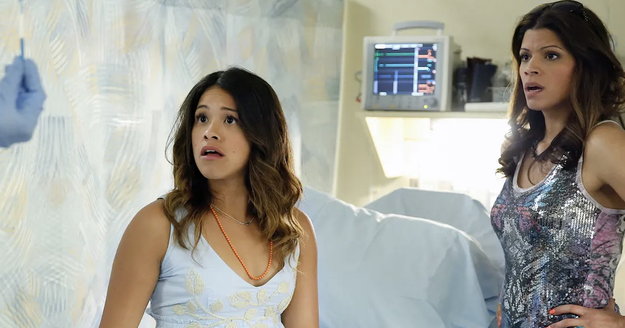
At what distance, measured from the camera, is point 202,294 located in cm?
119

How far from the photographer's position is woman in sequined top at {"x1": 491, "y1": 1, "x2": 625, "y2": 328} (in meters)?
1.25

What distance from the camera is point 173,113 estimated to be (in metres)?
1.86

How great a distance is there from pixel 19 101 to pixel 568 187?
1.03 m

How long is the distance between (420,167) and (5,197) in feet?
6.12

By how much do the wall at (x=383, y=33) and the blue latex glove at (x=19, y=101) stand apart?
1.70 meters

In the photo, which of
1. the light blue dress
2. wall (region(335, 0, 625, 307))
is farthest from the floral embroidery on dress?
wall (region(335, 0, 625, 307))

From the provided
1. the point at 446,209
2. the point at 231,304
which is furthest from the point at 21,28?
the point at 446,209

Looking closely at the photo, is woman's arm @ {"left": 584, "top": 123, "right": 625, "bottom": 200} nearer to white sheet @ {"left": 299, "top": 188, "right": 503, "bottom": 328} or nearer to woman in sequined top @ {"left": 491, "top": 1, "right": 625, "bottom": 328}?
woman in sequined top @ {"left": 491, "top": 1, "right": 625, "bottom": 328}

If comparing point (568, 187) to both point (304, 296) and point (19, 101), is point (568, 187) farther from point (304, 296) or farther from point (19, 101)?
point (19, 101)

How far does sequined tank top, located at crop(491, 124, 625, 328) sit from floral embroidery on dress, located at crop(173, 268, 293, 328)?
46 centimetres

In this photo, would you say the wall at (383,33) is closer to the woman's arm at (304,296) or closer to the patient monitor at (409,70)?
the patient monitor at (409,70)

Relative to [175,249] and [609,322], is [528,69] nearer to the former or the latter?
[609,322]

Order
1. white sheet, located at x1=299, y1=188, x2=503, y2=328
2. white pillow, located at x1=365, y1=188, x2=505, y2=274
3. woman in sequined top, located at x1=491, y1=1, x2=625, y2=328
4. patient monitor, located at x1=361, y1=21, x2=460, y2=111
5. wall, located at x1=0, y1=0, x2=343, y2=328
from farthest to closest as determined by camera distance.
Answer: patient monitor, located at x1=361, y1=21, x2=460, y2=111 < white pillow, located at x1=365, y1=188, x2=505, y2=274 < white sheet, located at x1=299, y1=188, x2=503, y2=328 < wall, located at x1=0, y1=0, x2=343, y2=328 < woman in sequined top, located at x1=491, y1=1, x2=625, y2=328

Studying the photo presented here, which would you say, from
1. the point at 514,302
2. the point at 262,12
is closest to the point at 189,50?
the point at 262,12
